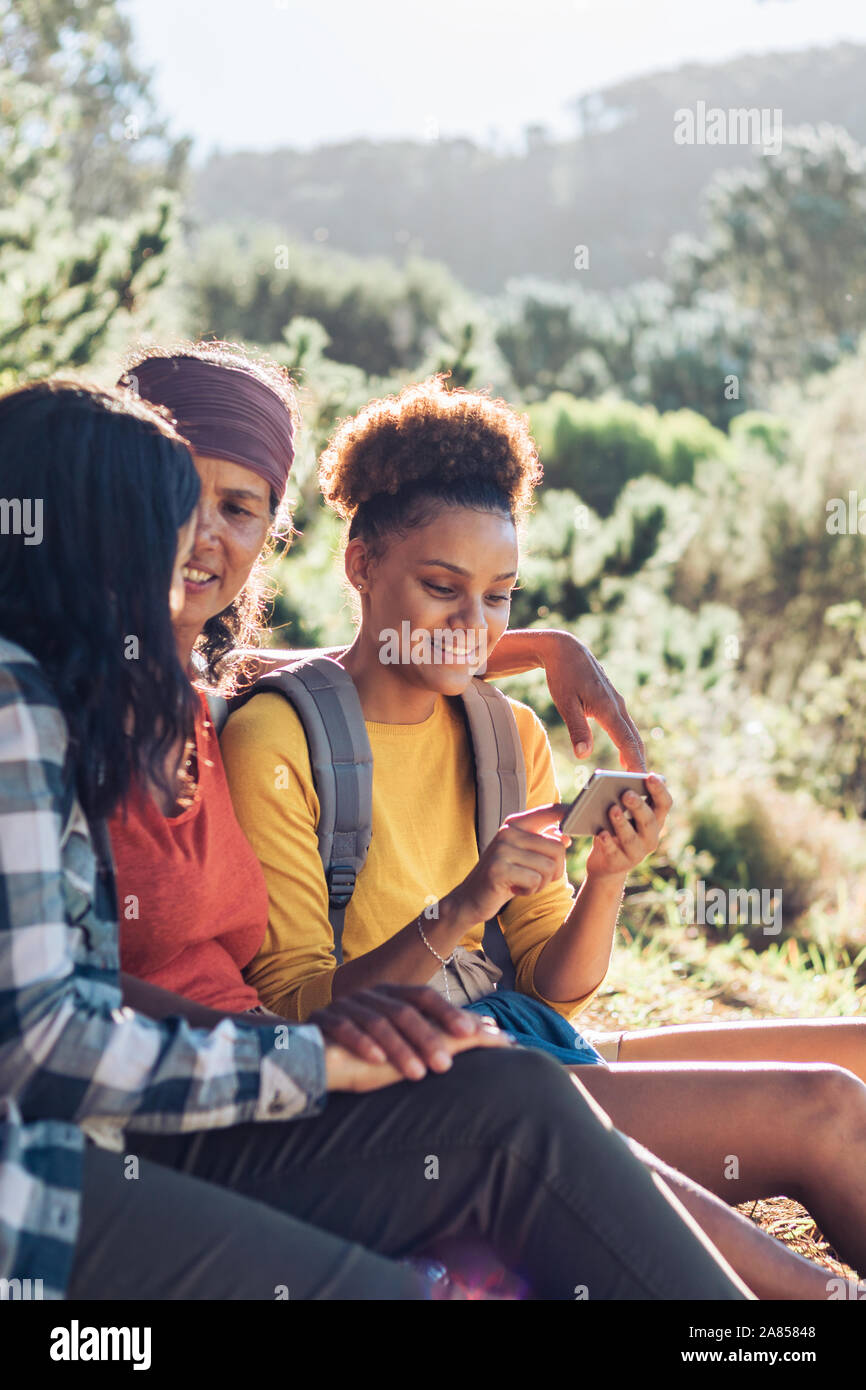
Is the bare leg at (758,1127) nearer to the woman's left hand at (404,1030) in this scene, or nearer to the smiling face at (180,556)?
the woman's left hand at (404,1030)

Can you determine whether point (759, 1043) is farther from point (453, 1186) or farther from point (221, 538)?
point (221, 538)

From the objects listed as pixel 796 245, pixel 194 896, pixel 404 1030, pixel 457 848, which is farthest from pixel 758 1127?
pixel 796 245

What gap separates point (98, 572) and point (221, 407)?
867 millimetres

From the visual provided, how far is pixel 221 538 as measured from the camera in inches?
91.5

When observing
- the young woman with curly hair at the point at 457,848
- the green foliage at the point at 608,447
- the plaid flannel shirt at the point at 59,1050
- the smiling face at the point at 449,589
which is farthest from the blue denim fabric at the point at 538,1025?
the green foliage at the point at 608,447

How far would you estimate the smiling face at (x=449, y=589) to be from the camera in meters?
2.38

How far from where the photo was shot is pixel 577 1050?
222 cm

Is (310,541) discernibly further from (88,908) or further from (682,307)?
(682,307)

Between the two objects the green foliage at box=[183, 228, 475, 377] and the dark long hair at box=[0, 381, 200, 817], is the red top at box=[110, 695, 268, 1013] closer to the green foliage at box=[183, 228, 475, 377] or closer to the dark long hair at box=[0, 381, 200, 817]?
the dark long hair at box=[0, 381, 200, 817]

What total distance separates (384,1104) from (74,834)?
48 cm

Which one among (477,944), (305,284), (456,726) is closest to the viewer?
(477,944)

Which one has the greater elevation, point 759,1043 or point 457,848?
point 457,848

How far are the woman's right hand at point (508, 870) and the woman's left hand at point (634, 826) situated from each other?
164 mm

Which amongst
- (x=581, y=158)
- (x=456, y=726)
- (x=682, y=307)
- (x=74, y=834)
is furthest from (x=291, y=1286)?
(x=581, y=158)
